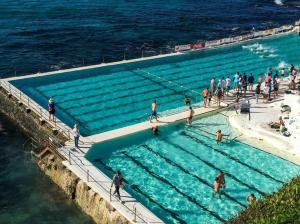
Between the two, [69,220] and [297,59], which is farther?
[297,59]

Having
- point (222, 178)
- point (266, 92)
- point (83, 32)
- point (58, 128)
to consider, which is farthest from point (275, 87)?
point (83, 32)

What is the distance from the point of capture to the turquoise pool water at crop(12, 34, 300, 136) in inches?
1144

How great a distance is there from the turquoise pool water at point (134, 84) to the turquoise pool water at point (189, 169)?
309cm

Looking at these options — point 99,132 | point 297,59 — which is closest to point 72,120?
point 99,132

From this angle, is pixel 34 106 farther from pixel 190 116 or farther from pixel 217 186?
pixel 217 186

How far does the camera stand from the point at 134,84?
33906 mm

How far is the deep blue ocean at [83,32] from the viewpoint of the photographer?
24.4 meters

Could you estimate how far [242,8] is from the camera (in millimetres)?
72312

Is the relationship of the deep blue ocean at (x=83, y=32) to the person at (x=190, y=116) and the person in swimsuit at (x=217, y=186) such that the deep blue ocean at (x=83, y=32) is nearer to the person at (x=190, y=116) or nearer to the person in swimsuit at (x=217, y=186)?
the person in swimsuit at (x=217, y=186)

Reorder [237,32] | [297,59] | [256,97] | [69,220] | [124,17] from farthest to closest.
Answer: [124,17]
[237,32]
[297,59]
[256,97]
[69,220]

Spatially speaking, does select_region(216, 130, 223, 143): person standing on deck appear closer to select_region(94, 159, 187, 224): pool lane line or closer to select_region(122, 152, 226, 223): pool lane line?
select_region(122, 152, 226, 223): pool lane line

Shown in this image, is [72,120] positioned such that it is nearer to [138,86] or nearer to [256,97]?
[138,86]

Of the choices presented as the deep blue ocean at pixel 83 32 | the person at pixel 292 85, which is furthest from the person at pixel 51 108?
the person at pixel 292 85

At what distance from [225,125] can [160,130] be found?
375 cm
